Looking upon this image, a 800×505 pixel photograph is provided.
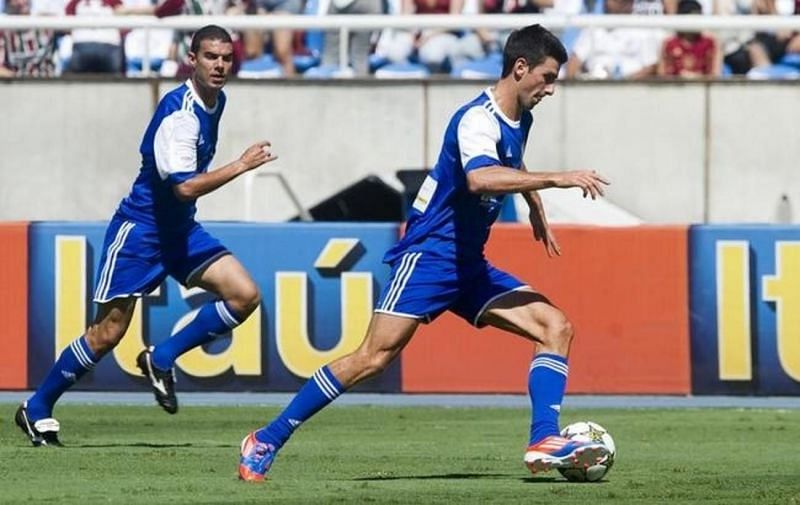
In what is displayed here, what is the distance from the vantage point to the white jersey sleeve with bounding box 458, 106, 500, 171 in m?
9.15

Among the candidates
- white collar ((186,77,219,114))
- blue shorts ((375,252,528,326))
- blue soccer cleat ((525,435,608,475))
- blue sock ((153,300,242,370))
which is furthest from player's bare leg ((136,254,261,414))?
Answer: blue soccer cleat ((525,435,608,475))

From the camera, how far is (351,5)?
2028cm

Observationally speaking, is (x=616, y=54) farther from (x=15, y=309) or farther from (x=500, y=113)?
(x=500, y=113)

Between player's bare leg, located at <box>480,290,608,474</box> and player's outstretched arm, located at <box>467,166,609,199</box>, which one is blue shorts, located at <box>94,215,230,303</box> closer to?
player's bare leg, located at <box>480,290,608,474</box>

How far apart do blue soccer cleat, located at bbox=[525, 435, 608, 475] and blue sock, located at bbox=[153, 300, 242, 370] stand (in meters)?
2.81

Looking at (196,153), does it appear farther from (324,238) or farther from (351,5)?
(351,5)

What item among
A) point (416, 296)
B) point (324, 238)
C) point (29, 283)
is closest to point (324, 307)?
point (324, 238)

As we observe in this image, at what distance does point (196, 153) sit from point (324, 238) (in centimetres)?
492

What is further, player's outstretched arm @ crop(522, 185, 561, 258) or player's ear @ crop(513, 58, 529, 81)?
player's outstretched arm @ crop(522, 185, 561, 258)

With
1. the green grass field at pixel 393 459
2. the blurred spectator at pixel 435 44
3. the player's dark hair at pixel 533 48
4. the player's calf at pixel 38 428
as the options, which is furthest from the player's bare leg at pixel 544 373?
the blurred spectator at pixel 435 44

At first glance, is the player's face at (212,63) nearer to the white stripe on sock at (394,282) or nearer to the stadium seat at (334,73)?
the white stripe on sock at (394,282)

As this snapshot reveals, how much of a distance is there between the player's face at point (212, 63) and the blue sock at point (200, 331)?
1323 millimetres

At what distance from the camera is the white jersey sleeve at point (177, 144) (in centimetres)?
1079

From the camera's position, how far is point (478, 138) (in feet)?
30.2
